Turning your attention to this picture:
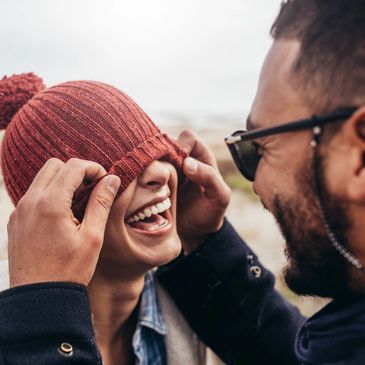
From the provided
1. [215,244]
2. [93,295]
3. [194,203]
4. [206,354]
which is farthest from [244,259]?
[93,295]

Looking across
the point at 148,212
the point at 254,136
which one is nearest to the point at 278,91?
the point at 254,136

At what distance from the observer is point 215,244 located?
298 cm

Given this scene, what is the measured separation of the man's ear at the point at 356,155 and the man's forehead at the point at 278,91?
9.1 inches

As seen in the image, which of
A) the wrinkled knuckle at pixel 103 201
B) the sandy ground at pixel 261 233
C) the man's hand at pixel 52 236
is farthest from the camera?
the sandy ground at pixel 261 233

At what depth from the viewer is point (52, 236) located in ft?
6.56

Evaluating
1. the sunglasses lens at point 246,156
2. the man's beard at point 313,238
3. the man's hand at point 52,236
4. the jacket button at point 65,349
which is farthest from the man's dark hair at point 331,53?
the jacket button at point 65,349

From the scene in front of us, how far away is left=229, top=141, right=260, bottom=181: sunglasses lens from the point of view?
2.40 m

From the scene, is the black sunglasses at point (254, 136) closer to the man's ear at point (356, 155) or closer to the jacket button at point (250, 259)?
the man's ear at point (356, 155)

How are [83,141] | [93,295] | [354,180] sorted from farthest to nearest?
[93,295], [83,141], [354,180]

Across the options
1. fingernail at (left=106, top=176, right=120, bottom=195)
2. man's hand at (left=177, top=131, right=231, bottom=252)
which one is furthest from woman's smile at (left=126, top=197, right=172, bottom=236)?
fingernail at (left=106, top=176, right=120, bottom=195)

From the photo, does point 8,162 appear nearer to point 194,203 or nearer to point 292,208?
point 194,203

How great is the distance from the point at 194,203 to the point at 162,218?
287 mm

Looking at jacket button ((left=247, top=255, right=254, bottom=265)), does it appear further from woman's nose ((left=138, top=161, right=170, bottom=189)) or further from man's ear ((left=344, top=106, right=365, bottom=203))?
man's ear ((left=344, top=106, right=365, bottom=203))

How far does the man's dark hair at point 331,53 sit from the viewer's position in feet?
6.00
